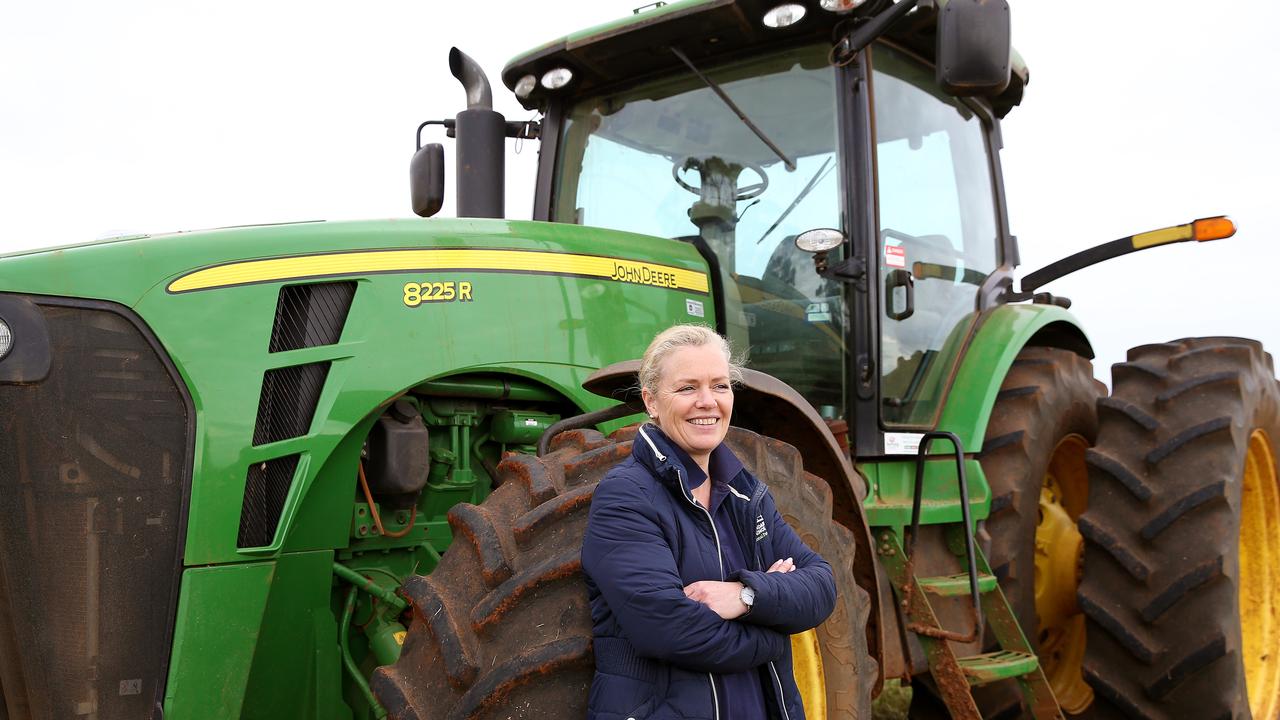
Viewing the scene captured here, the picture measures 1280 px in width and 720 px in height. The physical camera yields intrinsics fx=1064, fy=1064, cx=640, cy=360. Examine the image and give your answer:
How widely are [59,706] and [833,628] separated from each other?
5.59ft

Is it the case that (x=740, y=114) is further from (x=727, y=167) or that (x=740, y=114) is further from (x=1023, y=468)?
(x=1023, y=468)

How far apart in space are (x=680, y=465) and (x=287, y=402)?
3.63 ft

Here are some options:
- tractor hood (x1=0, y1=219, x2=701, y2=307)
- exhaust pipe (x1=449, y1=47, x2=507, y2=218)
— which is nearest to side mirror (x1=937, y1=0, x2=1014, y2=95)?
tractor hood (x1=0, y1=219, x2=701, y2=307)

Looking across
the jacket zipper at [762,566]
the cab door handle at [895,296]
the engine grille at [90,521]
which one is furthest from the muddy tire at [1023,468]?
the engine grille at [90,521]

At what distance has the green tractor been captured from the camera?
229 centimetres

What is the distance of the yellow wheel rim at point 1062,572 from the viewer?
13.5ft

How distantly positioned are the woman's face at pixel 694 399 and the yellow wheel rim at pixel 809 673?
0.67 meters

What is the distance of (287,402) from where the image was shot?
8.30 feet

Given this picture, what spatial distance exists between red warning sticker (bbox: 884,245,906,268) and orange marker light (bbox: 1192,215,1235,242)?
1291 mm

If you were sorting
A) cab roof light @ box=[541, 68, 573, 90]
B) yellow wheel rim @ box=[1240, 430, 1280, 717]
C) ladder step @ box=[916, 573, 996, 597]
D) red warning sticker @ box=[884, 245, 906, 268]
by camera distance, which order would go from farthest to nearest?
yellow wheel rim @ box=[1240, 430, 1280, 717]
cab roof light @ box=[541, 68, 573, 90]
red warning sticker @ box=[884, 245, 906, 268]
ladder step @ box=[916, 573, 996, 597]

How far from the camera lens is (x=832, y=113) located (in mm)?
3527

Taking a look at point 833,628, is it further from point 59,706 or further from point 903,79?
point 903,79

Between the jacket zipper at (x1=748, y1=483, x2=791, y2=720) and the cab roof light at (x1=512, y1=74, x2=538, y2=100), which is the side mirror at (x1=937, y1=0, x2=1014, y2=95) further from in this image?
the cab roof light at (x1=512, y1=74, x2=538, y2=100)

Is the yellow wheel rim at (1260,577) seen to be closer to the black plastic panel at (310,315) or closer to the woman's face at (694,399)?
the woman's face at (694,399)
